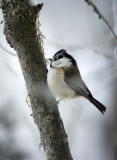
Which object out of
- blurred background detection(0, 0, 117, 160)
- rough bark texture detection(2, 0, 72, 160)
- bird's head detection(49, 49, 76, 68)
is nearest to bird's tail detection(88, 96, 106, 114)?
bird's head detection(49, 49, 76, 68)

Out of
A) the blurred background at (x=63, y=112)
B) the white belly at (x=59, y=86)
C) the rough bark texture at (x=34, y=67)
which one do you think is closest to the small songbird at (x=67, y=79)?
the white belly at (x=59, y=86)

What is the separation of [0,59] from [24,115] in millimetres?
593

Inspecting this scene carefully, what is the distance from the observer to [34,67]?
2.87 m

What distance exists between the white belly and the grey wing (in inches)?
1.1

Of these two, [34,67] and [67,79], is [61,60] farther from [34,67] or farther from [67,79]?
[34,67]

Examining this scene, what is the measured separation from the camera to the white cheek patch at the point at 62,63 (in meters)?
3.25

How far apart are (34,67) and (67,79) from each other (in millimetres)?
414

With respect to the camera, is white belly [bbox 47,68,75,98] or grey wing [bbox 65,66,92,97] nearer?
white belly [bbox 47,68,75,98]

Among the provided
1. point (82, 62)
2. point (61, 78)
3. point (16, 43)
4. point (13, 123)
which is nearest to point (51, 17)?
point (82, 62)

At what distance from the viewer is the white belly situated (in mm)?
3002

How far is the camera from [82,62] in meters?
4.74

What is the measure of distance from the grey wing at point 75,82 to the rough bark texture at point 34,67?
27 centimetres

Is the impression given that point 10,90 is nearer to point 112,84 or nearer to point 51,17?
point 51,17

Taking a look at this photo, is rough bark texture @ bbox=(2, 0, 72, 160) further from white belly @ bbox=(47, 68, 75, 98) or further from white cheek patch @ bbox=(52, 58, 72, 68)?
white cheek patch @ bbox=(52, 58, 72, 68)
